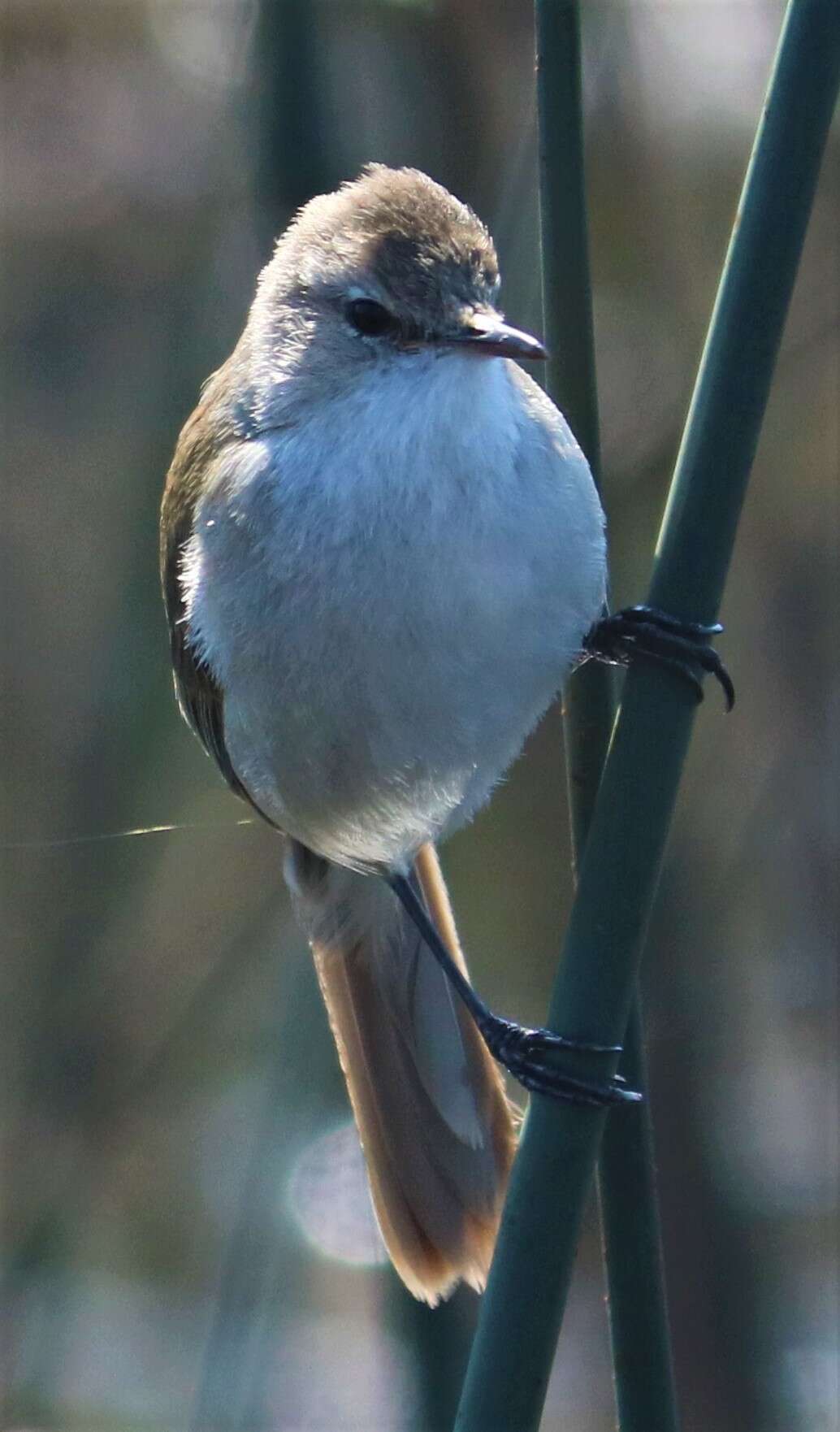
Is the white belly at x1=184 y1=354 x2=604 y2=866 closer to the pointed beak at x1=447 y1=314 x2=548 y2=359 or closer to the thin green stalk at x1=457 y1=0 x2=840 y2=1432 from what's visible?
the pointed beak at x1=447 y1=314 x2=548 y2=359

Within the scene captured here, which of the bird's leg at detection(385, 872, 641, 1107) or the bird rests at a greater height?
the bird

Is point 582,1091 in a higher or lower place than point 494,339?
lower

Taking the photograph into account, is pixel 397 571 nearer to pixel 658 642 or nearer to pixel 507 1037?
pixel 658 642

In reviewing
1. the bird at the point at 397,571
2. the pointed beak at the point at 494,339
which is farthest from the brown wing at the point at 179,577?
the pointed beak at the point at 494,339

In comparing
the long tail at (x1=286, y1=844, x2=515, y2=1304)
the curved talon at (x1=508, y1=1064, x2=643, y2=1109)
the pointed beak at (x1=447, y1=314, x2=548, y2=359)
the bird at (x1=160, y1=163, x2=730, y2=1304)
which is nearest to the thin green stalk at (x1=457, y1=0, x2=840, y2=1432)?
the curved talon at (x1=508, y1=1064, x2=643, y2=1109)

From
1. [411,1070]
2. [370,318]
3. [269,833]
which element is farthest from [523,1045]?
[269,833]

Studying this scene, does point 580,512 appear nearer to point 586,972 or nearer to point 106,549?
point 586,972
